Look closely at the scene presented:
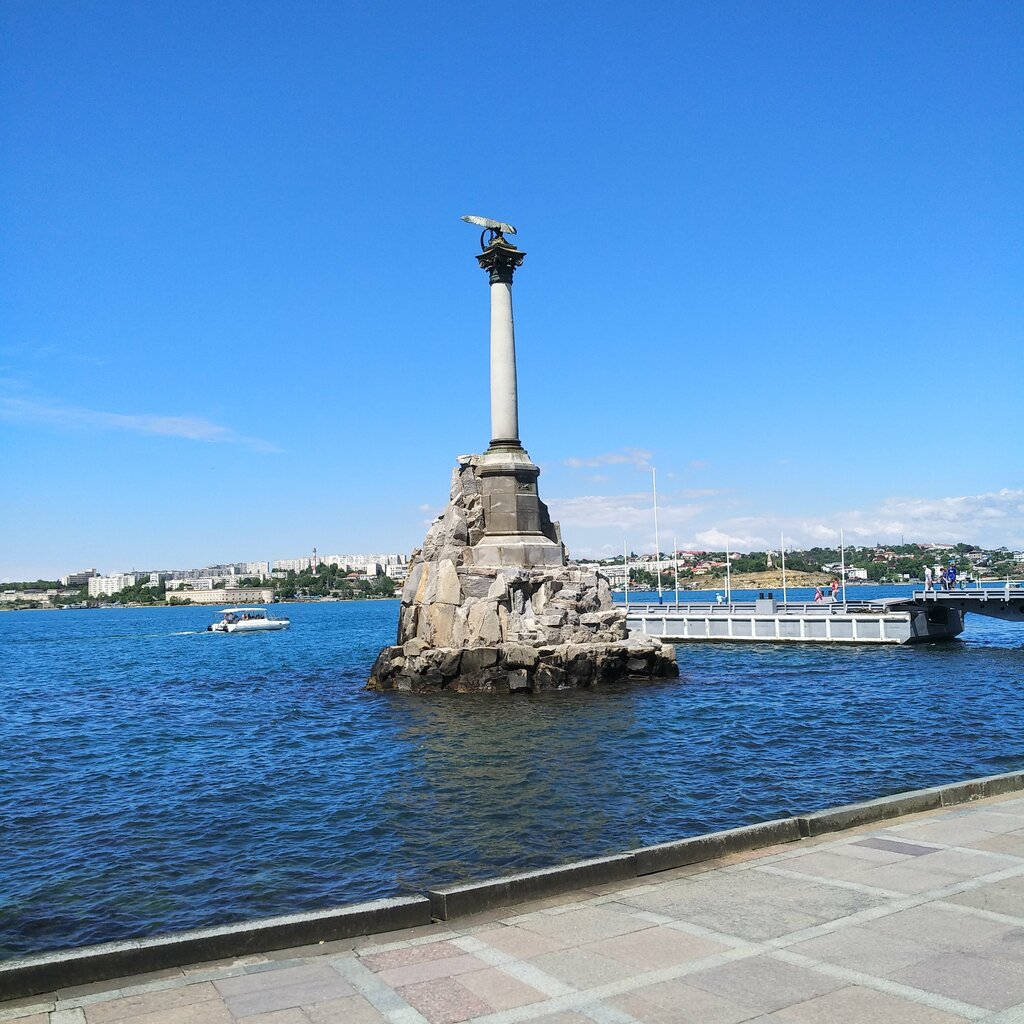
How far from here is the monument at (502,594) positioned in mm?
33719

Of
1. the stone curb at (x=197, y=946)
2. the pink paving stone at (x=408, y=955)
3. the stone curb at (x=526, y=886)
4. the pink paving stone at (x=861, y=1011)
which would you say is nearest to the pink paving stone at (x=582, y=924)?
the stone curb at (x=526, y=886)

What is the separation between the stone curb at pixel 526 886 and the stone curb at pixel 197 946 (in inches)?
8.2

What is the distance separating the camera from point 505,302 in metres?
37.2

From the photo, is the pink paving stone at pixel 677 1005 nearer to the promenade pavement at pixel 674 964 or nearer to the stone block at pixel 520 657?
the promenade pavement at pixel 674 964

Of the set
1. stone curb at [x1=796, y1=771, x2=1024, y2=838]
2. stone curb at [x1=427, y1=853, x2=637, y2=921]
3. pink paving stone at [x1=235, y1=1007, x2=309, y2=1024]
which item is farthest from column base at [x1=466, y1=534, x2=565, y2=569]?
pink paving stone at [x1=235, y1=1007, x2=309, y2=1024]

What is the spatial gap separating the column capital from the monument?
45 millimetres

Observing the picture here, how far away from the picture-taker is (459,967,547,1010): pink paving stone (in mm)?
6293

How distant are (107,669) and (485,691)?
103 feet

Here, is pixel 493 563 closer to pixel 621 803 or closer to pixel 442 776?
pixel 442 776

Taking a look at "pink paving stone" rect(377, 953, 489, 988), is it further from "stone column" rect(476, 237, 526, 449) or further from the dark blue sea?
"stone column" rect(476, 237, 526, 449)

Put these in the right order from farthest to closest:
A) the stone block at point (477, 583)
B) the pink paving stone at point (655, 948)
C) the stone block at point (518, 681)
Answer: the stone block at point (477, 583), the stone block at point (518, 681), the pink paving stone at point (655, 948)

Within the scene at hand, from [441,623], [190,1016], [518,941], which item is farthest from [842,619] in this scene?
[190,1016]

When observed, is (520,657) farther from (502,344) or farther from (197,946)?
(197,946)

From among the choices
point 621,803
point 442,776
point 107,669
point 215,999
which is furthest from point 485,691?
point 107,669
